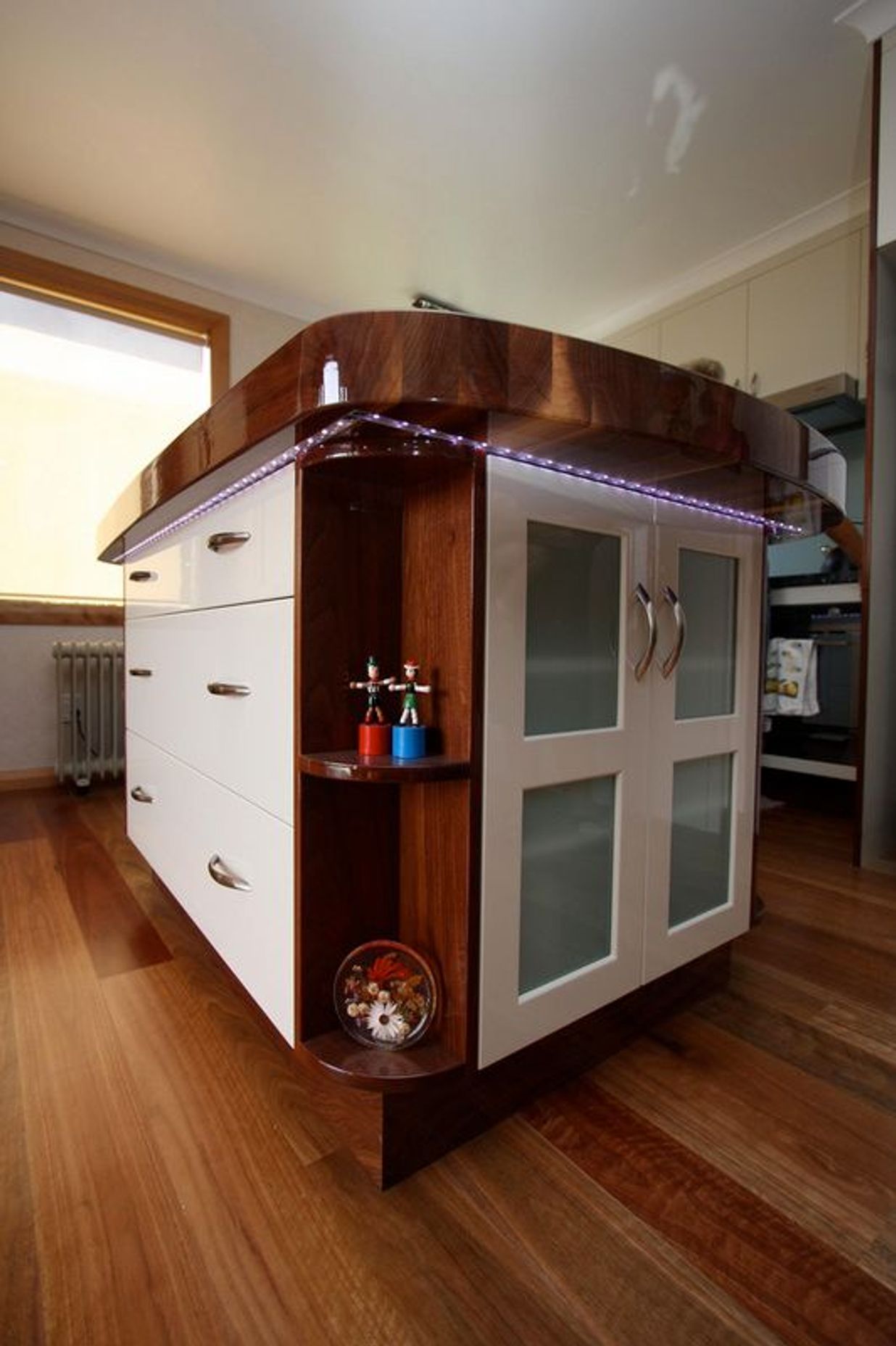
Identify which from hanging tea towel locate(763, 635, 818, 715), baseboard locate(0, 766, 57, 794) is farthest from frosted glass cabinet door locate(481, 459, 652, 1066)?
baseboard locate(0, 766, 57, 794)

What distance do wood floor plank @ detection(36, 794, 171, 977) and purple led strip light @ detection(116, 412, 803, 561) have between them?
32.2 inches

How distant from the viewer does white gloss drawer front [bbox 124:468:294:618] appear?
0.73 meters

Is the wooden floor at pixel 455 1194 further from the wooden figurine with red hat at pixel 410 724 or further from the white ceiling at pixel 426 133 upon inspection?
the white ceiling at pixel 426 133

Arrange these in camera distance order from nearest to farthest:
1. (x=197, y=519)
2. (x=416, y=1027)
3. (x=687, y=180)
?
(x=416, y=1027) → (x=197, y=519) → (x=687, y=180)

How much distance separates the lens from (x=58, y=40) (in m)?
1.77

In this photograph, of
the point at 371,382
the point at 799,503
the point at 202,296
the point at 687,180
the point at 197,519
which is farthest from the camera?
the point at 202,296

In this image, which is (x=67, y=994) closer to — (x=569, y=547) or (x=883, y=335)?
(x=569, y=547)

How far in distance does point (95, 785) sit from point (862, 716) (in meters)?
2.84

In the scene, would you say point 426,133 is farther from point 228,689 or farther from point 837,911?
point 837,911

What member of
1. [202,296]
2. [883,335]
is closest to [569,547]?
[883,335]

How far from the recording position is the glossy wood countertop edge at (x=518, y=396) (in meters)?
0.54

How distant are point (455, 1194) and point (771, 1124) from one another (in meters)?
0.41

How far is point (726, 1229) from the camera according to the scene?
0.62 metres

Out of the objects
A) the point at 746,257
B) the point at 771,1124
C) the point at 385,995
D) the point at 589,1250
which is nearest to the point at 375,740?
the point at 385,995
